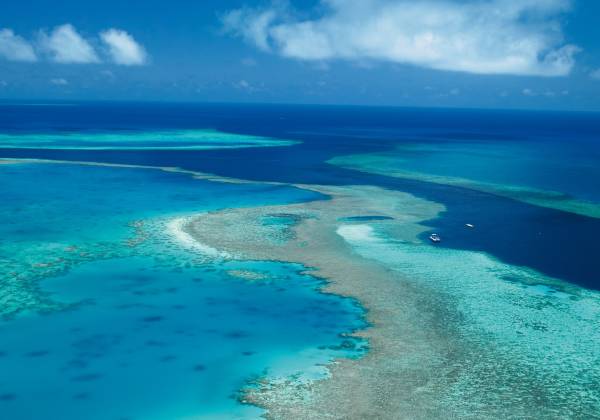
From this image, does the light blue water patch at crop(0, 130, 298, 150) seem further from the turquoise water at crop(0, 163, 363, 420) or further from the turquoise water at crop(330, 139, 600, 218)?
the turquoise water at crop(0, 163, 363, 420)

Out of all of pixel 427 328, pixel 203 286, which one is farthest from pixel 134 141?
pixel 427 328

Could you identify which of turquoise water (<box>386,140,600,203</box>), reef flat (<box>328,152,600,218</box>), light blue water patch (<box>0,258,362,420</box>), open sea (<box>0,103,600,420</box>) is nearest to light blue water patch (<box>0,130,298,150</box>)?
open sea (<box>0,103,600,420</box>)

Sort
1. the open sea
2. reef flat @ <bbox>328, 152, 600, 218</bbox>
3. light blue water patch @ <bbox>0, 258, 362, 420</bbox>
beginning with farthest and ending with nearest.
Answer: reef flat @ <bbox>328, 152, 600, 218</bbox> → the open sea → light blue water patch @ <bbox>0, 258, 362, 420</bbox>

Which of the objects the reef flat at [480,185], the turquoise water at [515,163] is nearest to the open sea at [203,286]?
the reef flat at [480,185]

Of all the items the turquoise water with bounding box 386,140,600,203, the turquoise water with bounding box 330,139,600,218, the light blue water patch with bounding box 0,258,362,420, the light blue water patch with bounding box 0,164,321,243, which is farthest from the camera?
the turquoise water with bounding box 386,140,600,203

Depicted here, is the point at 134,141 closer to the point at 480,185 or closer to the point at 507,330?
the point at 480,185

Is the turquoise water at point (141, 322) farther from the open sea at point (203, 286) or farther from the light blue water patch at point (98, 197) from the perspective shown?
the light blue water patch at point (98, 197)

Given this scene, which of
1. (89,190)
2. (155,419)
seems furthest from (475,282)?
(89,190)
